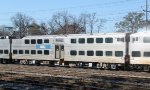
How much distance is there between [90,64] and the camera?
41375 mm

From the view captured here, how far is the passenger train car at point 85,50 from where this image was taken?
1428 inches

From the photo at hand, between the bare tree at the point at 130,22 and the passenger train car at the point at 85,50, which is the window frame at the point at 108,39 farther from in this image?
the bare tree at the point at 130,22

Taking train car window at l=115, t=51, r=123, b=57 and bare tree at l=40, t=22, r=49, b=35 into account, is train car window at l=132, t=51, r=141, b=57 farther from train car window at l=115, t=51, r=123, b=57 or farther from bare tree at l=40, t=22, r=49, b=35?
bare tree at l=40, t=22, r=49, b=35

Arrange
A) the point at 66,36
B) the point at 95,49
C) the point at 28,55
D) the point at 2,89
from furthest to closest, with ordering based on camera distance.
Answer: the point at 28,55
the point at 66,36
the point at 95,49
the point at 2,89

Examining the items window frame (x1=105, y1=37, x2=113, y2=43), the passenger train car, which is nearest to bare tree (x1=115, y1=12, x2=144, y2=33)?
the passenger train car

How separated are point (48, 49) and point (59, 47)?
193 centimetres

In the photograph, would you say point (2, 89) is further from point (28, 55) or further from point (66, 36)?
point (28, 55)

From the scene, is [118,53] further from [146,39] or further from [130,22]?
[130,22]

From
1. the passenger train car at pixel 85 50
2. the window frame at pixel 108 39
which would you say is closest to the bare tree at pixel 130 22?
the passenger train car at pixel 85 50

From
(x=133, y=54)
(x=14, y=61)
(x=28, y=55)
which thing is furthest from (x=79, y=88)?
(x=14, y=61)

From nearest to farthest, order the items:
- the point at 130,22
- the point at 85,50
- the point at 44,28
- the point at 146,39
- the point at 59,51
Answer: the point at 146,39 → the point at 85,50 → the point at 59,51 → the point at 130,22 → the point at 44,28

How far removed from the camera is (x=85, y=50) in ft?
135

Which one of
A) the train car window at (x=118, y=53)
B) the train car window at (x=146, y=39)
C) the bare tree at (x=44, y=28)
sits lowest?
the train car window at (x=118, y=53)

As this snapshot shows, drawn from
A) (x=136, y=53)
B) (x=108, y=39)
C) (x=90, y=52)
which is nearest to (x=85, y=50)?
(x=90, y=52)
